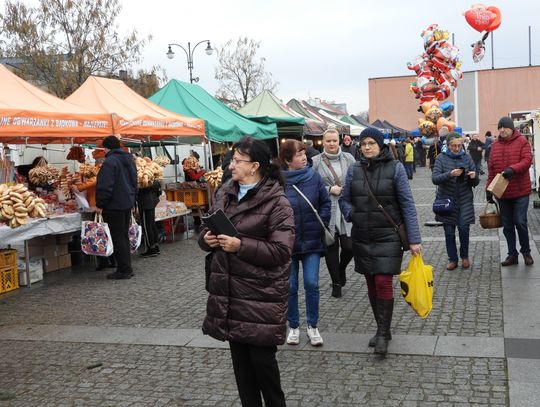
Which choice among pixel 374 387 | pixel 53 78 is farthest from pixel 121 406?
pixel 53 78

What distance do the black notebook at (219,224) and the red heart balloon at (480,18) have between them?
52.3 ft

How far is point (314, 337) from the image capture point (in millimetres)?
5320

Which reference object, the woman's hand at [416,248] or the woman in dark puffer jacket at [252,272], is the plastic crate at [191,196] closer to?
the woman's hand at [416,248]

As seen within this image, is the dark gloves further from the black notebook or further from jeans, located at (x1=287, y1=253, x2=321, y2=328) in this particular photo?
the black notebook

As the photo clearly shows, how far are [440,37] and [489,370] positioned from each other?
54.5ft

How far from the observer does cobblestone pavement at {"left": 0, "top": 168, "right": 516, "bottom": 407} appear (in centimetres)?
433

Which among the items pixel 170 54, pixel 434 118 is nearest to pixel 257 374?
pixel 434 118

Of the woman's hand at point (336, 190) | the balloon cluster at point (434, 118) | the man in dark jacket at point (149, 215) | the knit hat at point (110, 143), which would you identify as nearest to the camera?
the woman's hand at point (336, 190)

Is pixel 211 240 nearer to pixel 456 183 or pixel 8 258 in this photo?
pixel 456 183

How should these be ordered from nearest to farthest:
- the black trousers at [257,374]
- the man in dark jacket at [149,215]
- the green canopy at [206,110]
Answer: the black trousers at [257,374] < the man in dark jacket at [149,215] < the green canopy at [206,110]

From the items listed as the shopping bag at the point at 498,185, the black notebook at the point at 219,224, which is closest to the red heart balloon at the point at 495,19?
the shopping bag at the point at 498,185

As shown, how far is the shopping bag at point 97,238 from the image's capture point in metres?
8.81

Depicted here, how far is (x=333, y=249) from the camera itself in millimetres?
6805

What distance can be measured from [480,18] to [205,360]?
15.1 meters
